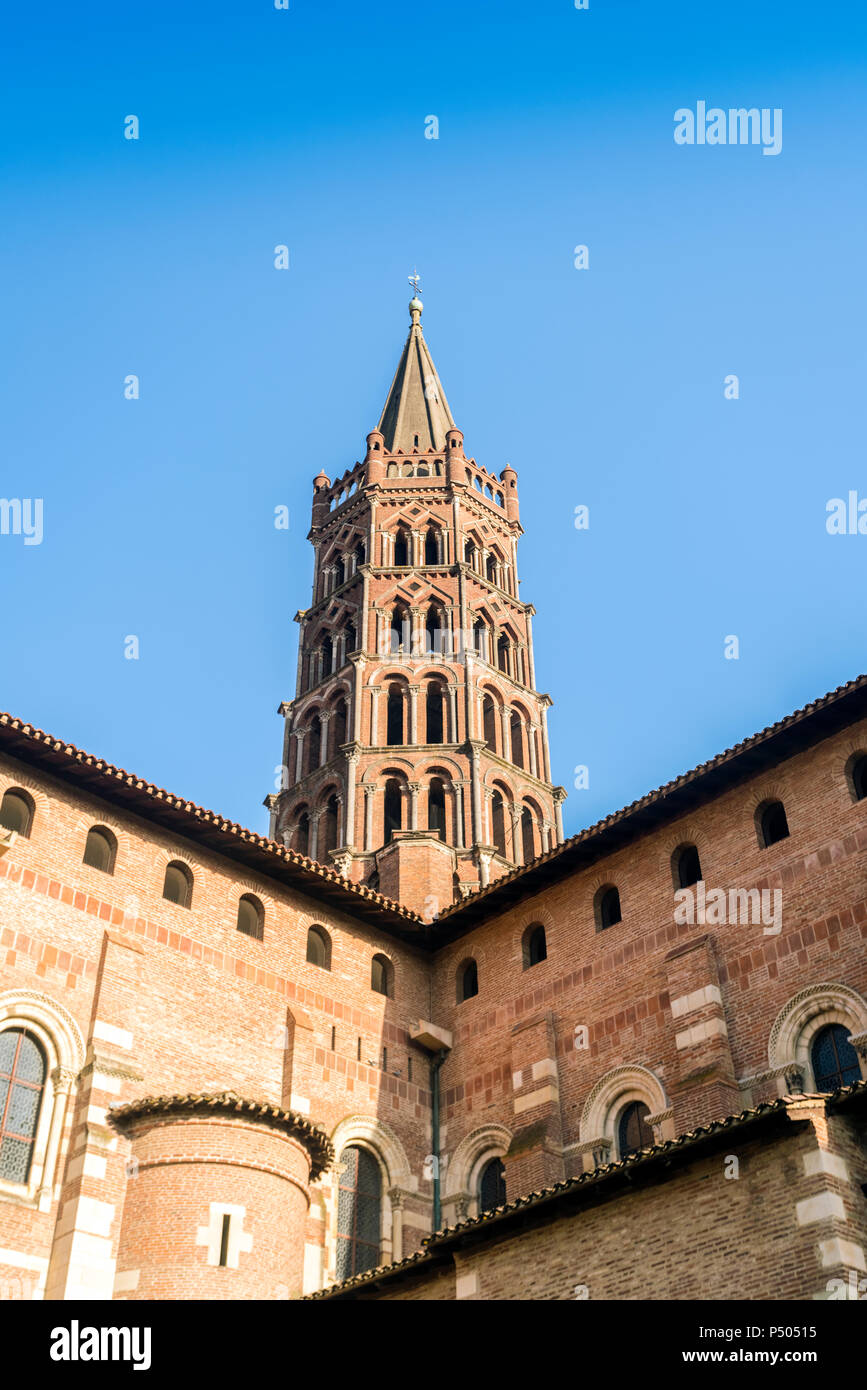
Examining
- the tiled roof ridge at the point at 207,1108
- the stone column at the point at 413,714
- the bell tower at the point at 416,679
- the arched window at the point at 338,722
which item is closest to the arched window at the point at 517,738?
the bell tower at the point at 416,679

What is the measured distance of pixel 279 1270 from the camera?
2034 centimetres

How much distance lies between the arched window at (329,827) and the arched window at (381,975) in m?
12.1

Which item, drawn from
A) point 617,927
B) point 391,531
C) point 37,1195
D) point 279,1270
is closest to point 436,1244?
point 279,1270

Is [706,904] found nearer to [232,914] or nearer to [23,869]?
[232,914]

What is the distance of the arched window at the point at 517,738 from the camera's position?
4288 cm

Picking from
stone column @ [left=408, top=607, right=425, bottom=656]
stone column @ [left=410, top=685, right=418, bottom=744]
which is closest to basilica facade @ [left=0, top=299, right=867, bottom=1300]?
stone column @ [left=410, top=685, right=418, bottom=744]

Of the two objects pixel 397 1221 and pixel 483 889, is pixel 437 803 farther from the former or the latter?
pixel 397 1221

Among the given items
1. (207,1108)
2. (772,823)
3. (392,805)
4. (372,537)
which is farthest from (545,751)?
(207,1108)

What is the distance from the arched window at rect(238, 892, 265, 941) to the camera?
2478 centimetres

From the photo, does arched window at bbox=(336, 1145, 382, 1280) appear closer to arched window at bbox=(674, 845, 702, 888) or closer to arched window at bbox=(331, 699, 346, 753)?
arched window at bbox=(674, 845, 702, 888)

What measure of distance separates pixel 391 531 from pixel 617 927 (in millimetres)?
24464

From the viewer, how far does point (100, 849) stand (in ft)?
76.1

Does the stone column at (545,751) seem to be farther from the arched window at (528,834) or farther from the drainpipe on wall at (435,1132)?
the drainpipe on wall at (435,1132)

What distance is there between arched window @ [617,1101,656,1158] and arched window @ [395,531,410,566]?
1012 inches
